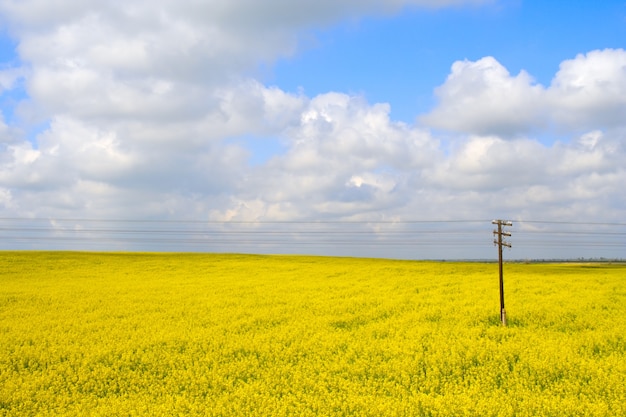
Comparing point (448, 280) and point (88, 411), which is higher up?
point (448, 280)

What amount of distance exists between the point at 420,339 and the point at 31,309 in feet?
64.7

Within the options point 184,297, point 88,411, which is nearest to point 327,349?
point 88,411

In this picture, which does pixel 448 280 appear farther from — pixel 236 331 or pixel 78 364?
pixel 78 364

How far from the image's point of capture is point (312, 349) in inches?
757

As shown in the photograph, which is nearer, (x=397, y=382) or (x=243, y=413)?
(x=243, y=413)

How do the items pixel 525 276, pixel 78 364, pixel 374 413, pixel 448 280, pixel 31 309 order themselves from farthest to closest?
pixel 525 276, pixel 448 280, pixel 31 309, pixel 78 364, pixel 374 413

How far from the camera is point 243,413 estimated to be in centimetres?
1367

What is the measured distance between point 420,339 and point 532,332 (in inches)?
201

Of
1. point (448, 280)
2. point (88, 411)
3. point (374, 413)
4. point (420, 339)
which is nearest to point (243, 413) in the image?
point (374, 413)

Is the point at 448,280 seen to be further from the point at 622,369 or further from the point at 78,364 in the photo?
the point at 78,364

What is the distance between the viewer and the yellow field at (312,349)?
14.4 metres

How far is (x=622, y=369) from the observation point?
16.7 metres

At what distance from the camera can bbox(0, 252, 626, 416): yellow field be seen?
14422mm

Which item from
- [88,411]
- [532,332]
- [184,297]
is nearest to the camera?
[88,411]
